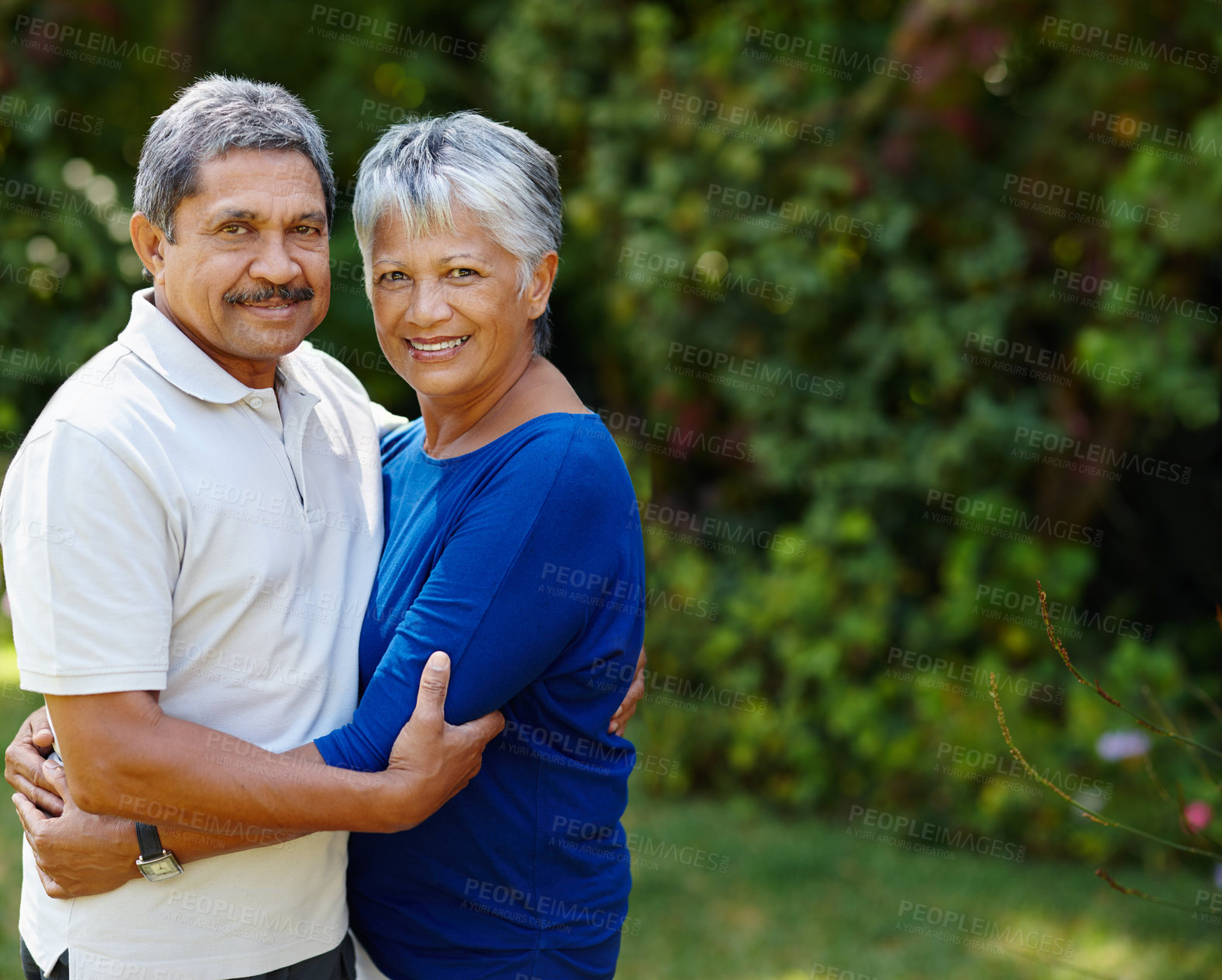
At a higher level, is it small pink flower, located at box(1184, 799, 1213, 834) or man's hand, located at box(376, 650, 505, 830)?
man's hand, located at box(376, 650, 505, 830)

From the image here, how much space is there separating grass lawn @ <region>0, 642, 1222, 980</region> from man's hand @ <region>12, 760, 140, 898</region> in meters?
2.12

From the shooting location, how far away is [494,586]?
5.87 ft

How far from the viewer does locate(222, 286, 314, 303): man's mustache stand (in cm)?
183

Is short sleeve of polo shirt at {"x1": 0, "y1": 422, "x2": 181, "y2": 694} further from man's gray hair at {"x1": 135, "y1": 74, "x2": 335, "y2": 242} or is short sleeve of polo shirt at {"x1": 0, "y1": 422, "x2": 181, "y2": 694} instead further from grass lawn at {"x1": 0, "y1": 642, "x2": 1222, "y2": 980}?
grass lawn at {"x1": 0, "y1": 642, "x2": 1222, "y2": 980}

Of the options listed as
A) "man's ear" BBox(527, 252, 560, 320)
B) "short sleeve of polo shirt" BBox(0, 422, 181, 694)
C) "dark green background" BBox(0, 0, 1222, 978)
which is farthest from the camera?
"dark green background" BBox(0, 0, 1222, 978)

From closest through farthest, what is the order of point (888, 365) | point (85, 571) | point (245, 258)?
point (85, 571) → point (245, 258) → point (888, 365)

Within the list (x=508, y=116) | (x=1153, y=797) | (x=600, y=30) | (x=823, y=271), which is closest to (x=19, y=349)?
(x=508, y=116)

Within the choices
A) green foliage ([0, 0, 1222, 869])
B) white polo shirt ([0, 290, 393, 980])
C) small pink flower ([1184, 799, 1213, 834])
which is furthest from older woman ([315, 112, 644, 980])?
green foliage ([0, 0, 1222, 869])

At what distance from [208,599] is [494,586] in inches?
17.4

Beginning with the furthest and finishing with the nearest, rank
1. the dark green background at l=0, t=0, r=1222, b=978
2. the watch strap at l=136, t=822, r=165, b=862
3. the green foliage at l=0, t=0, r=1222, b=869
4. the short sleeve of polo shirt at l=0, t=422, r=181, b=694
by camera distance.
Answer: the green foliage at l=0, t=0, r=1222, b=869, the dark green background at l=0, t=0, r=1222, b=978, the watch strap at l=136, t=822, r=165, b=862, the short sleeve of polo shirt at l=0, t=422, r=181, b=694

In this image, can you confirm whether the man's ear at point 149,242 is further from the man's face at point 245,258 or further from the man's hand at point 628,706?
the man's hand at point 628,706

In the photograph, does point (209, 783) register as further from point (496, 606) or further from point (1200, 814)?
point (1200, 814)

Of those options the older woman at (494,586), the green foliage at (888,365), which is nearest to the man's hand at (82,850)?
the older woman at (494,586)

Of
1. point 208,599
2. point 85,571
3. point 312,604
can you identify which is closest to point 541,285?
point 312,604
